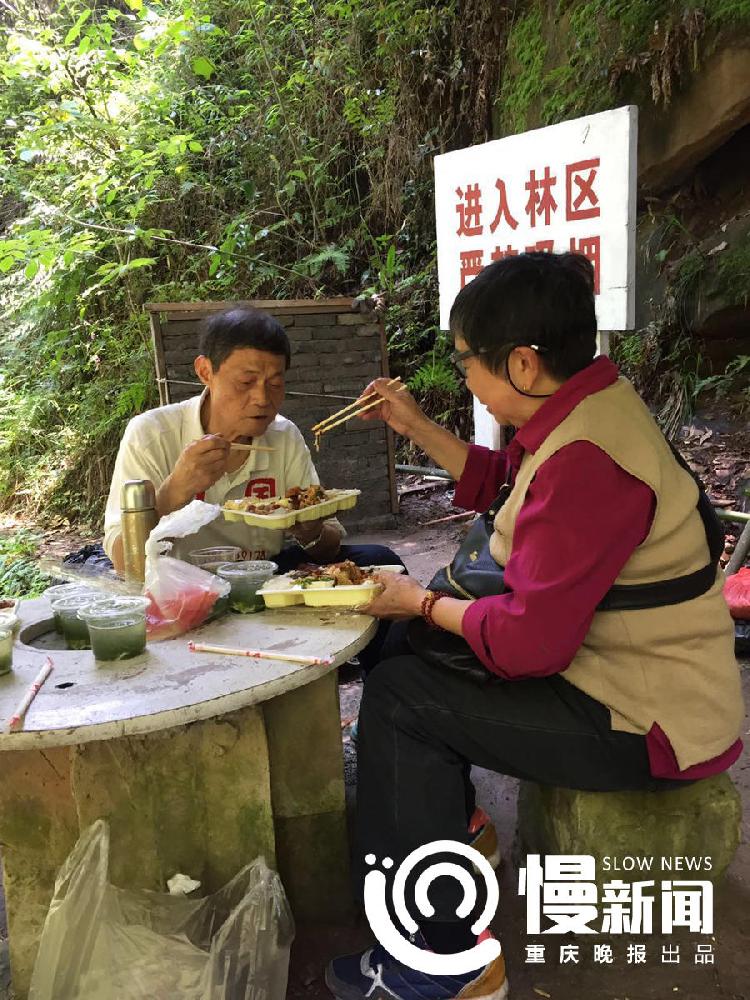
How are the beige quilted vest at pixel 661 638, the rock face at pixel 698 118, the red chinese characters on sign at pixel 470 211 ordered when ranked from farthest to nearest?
the rock face at pixel 698 118 < the red chinese characters on sign at pixel 470 211 < the beige quilted vest at pixel 661 638

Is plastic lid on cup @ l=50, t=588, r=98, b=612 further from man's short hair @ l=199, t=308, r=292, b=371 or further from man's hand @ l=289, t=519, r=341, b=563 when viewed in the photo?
man's short hair @ l=199, t=308, r=292, b=371

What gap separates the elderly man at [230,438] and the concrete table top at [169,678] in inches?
22.0

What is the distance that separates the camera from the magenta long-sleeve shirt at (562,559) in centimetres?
164

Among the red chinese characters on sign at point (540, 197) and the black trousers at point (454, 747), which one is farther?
the red chinese characters on sign at point (540, 197)

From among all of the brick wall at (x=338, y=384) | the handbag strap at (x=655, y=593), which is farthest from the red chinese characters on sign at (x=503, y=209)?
the handbag strap at (x=655, y=593)

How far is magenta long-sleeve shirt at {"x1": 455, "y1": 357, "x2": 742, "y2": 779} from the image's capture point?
5.38 feet

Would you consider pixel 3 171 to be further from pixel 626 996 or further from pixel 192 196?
pixel 626 996

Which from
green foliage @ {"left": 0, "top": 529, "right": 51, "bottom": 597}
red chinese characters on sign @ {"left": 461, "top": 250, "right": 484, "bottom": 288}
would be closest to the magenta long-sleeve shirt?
red chinese characters on sign @ {"left": 461, "top": 250, "right": 484, "bottom": 288}

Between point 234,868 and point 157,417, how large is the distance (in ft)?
5.12

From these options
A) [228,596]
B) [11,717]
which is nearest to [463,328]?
[228,596]

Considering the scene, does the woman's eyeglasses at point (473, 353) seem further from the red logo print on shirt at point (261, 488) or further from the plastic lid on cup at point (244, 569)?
the red logo print on shirt at point (261, 488)

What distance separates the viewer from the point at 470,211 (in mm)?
5203

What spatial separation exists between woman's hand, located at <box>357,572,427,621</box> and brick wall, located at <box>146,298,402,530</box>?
4872mm

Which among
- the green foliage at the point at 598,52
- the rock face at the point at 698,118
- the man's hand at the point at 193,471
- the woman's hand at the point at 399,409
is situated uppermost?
the green foliage at the point at 598,52
